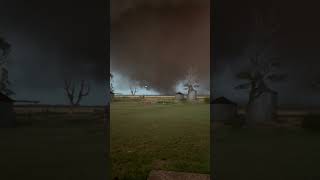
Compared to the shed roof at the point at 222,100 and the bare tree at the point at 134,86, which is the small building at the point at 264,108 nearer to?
the shed roof at the point at 222,100

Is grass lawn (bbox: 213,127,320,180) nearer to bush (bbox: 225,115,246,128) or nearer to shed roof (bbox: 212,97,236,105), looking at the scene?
bush (bbox: 225,115,246,128)

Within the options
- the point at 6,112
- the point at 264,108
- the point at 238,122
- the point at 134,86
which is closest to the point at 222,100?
the point at 238,122

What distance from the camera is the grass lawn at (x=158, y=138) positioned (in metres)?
2.50

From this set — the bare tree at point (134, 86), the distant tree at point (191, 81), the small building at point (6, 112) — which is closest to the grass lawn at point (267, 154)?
the distant tree at point (191, 81)

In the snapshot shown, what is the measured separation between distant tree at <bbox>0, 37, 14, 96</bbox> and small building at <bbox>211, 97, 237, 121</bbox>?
5.39 feet

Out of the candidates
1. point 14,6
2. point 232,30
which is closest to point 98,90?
point 14,6

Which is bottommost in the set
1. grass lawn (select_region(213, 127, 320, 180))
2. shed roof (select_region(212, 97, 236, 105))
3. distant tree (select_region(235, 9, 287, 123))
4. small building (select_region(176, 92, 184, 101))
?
grass lawn (select_region(213, 127, 320, 180))

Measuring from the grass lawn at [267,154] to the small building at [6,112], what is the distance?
1.67 m

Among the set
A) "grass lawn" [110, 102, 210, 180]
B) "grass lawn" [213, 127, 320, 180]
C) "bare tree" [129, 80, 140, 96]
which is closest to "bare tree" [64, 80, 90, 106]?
"grass lawn" [110, 102, 210, 180]

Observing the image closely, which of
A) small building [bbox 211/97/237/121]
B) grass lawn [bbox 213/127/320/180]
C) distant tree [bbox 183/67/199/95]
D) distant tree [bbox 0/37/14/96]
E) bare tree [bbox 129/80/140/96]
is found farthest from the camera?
bare tree [bbox 129/80/140/96]

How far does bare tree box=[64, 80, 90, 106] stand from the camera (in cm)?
250

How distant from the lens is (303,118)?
2.27m

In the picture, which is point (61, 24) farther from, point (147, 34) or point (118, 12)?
point (147, 34)

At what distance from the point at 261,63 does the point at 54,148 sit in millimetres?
1751
